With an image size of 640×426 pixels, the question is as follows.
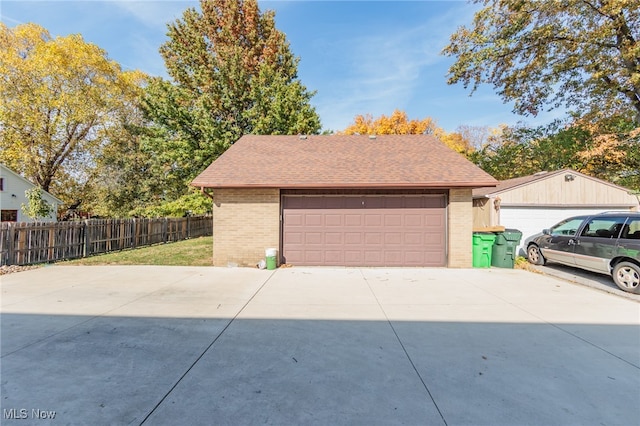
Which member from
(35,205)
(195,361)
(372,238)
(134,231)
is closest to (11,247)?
(35,205)

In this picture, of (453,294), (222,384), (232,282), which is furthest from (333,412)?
(232,282)

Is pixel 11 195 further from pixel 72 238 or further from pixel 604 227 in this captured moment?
pixel 604 227

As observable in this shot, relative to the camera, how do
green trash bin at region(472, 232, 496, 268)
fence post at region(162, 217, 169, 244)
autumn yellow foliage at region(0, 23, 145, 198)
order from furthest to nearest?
1. autumn yellow foliage at region(0, 23, 145, 198)
2. fence post at region(162, 217, 169, 244)
3. green trash bin at region(472, 232, 496, 268)

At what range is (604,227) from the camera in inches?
291

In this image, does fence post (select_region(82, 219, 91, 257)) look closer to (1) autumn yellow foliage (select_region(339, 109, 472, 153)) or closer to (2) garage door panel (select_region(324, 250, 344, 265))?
(2) garage door panel (select_region(324, 250, 344, 265))

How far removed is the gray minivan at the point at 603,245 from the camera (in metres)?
6.52

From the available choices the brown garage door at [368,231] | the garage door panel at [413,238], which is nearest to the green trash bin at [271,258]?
the brown garage door at [368,231]

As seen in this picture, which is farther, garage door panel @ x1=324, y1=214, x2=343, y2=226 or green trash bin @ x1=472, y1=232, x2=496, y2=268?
garage door panel @ x1=324, y1=214, x2=343, y2=226

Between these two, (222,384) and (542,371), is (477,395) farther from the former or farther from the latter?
Result: (222,384)

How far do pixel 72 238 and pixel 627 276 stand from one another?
625 inches

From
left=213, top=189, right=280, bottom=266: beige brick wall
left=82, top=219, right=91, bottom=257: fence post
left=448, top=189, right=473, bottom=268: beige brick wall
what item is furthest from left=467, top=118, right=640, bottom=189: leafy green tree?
left=82, top=219, right=91, bottom=257: fence post

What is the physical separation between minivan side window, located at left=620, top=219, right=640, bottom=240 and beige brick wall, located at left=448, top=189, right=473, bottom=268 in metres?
3.38

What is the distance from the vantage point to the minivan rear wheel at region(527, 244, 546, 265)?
9.53 metres

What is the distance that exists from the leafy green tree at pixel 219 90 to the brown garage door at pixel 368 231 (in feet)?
32.2
